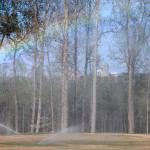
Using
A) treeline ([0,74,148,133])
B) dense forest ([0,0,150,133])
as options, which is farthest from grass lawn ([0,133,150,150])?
treeline ([0,74,148,133])

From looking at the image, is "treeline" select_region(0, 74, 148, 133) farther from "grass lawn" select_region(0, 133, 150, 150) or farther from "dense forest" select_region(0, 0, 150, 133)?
"grass lawn" select_region(0, 133, 150, 150)

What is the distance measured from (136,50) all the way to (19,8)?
28905 mm

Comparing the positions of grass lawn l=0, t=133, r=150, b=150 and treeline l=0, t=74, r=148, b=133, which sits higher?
treeline l=0, t=74, r=148, b=133

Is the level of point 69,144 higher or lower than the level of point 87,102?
lower

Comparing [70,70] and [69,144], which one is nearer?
[69,144]

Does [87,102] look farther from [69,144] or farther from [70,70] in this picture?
[69,144]

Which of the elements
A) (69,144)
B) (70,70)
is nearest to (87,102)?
(70,70)

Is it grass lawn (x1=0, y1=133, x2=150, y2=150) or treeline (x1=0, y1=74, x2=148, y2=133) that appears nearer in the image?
grass lawn (x1=0, y1=133, x2=150, y2=150)

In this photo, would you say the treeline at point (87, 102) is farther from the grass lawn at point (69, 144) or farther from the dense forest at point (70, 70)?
the grass lawn at point (69, 144)

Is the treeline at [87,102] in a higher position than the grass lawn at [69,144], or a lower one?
higher

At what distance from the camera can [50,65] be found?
53688 mm

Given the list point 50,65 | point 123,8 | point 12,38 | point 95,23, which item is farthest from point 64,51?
point 12,38

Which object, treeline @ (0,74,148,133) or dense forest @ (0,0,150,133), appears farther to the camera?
treeline @ (0,74,148,133)

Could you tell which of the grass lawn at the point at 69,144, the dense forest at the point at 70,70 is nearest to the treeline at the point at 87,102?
the dense forest at the point at 70,70
